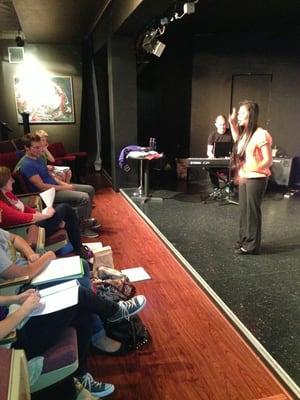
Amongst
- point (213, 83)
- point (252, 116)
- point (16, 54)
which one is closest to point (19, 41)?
point (16, 54)

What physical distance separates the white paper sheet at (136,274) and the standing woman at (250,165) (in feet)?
3.15

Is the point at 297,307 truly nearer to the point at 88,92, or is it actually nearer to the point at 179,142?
the point at 179,142

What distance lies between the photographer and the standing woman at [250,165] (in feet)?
9.27

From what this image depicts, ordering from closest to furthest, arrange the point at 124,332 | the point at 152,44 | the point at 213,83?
the point at 124,332 < the point at 152,44 < the point at 213,83

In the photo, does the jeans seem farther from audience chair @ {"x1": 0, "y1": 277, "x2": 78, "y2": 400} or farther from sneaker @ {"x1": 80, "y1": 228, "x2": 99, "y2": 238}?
audience chair @ {"x1": 0, "y1": 277, "x2": 78, "y2": 400}

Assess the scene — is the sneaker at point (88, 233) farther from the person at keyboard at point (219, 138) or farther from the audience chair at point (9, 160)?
the person at keyboard at point (219, 138)

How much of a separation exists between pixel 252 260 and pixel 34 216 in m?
1.95

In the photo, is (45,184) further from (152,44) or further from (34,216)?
(152,44)

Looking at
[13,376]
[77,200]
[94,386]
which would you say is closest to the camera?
[13,376]

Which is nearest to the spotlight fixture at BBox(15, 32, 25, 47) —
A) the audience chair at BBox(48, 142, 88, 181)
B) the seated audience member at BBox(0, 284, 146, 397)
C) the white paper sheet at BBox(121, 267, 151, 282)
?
the audience chair at BBox(48, 142, 88, 181)

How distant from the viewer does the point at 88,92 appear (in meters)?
6.95

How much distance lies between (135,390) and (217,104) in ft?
16.8

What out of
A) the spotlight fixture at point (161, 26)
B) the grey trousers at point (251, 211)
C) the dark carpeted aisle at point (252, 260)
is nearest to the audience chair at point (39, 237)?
the dark carpeted aisle at point (252, 260)

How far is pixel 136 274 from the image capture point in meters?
2.86
